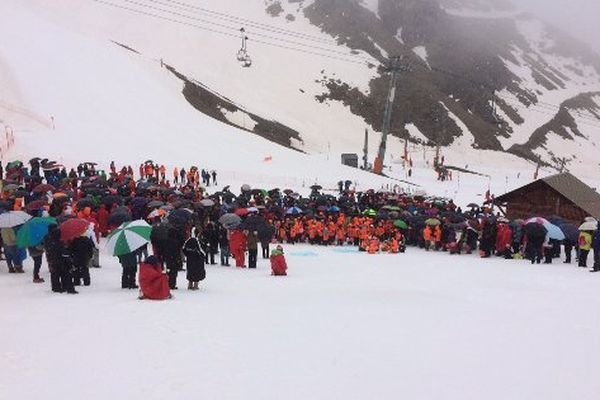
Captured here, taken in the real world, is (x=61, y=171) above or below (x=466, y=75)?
below

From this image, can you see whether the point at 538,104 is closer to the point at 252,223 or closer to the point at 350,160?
the point at 350,160

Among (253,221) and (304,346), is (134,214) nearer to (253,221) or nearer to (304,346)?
(253,221)

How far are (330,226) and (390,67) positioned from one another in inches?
1187

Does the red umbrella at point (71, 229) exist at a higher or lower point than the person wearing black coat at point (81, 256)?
higher

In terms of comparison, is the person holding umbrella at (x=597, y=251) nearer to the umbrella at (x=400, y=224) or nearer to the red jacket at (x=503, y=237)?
the red jacket at (x=503, y=237)

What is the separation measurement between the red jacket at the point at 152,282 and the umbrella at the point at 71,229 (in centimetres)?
156

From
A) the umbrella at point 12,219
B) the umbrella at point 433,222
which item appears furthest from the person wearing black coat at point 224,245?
the umbrella at point 433,222

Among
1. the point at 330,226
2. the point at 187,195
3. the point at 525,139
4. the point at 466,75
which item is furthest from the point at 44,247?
the point at 466,75

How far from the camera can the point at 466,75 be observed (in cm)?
11806

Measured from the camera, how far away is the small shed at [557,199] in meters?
28.0

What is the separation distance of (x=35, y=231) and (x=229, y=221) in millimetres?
5764

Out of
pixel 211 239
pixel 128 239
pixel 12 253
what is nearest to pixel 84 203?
pixel 211 239

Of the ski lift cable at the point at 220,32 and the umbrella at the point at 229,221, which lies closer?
the umbrella at the point at 229,221

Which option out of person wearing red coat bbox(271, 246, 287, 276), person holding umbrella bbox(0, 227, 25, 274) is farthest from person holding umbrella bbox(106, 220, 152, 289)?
person wearing red coat bbox(271, 246, 287, 276)
